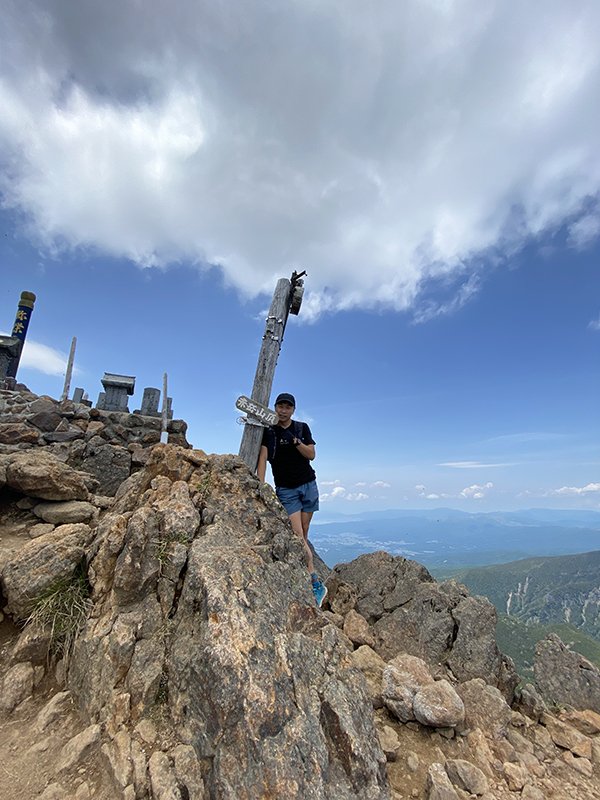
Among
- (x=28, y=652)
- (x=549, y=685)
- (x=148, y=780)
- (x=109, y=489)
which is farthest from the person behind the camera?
(x=109, y=489)

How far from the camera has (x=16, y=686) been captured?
4.33 meters

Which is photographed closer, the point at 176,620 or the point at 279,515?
the point at 176,620

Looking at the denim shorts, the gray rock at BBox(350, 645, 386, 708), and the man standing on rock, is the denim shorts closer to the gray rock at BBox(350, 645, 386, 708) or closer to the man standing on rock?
the man standing on rock

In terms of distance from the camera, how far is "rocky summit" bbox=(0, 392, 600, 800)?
3.49 meters

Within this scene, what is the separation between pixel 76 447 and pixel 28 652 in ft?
26.5

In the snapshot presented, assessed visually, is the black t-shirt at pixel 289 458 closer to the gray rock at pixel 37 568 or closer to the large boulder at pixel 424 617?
the large boulder at pixel 424 617

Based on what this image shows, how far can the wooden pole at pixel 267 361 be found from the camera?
8.28 meters

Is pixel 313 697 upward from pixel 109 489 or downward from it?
downward

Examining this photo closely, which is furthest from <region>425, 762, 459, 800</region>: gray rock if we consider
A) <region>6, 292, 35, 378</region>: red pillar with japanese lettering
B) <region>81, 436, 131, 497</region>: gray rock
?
<region>6, 292, 35, 378</region>: red pillar with japanese lettering

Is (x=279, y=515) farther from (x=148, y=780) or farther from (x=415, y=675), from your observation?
(x=148, y=780)

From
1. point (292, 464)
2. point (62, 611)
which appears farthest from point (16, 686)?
point (292, 464)

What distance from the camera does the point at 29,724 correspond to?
159 inches

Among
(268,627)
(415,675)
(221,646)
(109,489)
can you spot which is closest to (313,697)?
(268,627)

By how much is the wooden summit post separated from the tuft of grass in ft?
12.6
